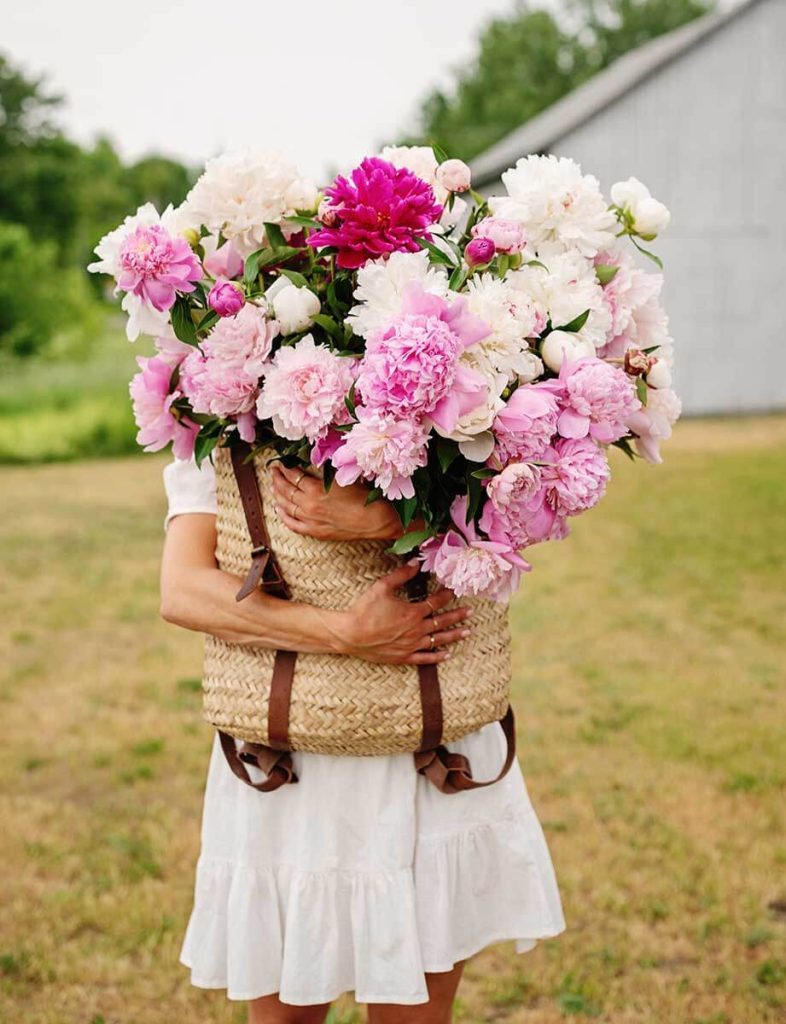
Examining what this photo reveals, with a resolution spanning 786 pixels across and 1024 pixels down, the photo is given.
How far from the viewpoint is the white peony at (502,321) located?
5.32 ft

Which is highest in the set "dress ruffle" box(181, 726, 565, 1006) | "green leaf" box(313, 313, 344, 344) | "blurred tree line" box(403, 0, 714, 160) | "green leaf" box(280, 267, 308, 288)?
"blurred tree line" box(403, 0, 714, 160)

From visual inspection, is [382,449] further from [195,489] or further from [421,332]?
[195,489]

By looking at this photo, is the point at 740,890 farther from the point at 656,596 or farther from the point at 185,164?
the point at 185,164

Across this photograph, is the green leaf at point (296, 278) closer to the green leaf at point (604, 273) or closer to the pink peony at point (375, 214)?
the pink peony at point (375, 214)

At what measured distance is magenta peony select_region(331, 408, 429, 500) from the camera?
1.58m

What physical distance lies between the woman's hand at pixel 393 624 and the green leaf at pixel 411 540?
145 mm

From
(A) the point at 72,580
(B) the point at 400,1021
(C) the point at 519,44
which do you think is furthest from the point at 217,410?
(C) the point at 519,44

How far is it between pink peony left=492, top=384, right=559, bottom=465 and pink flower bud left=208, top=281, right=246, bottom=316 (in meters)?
0.42

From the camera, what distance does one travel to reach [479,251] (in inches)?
65.2

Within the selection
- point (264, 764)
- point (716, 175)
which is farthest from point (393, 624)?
point (716, 175)

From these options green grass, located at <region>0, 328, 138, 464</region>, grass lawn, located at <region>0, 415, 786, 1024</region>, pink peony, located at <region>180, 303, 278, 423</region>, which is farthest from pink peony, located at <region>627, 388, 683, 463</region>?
green grass, located at <region>0, 328, 138, 464</region>

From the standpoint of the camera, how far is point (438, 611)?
1963 mm

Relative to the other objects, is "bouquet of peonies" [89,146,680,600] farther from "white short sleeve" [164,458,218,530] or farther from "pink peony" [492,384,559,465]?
"white short sleeve" [164,458,218,530]

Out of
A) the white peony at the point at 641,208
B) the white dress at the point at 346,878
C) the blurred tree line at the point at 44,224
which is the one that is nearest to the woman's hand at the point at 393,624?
the white dress at the point at 346,878
